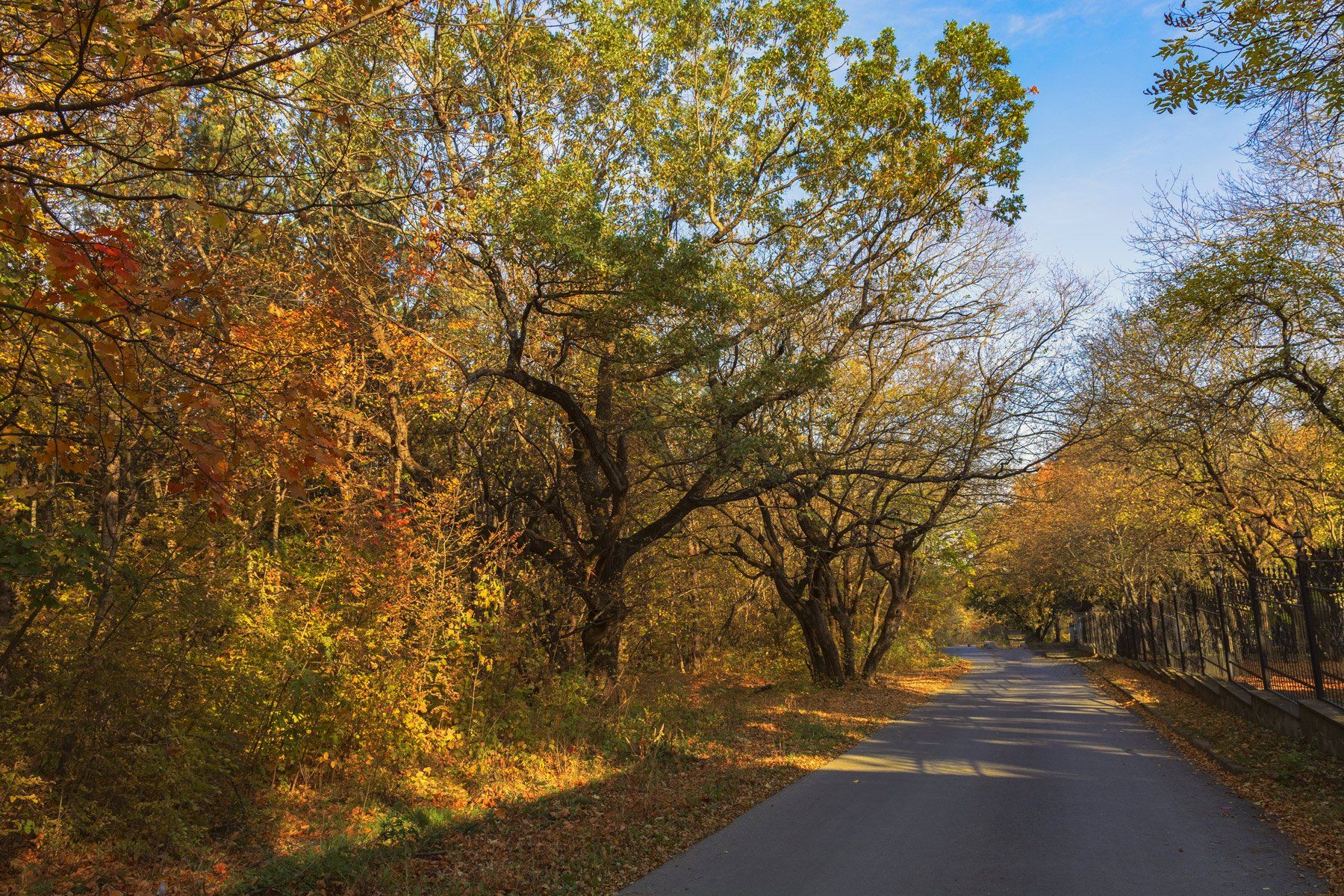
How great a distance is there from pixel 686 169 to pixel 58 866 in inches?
439

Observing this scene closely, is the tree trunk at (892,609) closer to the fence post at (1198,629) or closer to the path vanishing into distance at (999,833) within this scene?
the fence post at (1198,629)

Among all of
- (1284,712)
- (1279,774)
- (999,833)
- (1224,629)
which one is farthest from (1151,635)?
(999,833)

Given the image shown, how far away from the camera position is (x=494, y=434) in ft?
49.3

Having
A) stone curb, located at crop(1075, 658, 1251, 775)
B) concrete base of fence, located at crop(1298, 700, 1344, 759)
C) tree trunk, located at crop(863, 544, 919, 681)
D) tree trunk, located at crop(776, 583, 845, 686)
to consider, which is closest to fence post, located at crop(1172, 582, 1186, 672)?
stone curb, located at crop(1075, 658, 1251, 775)

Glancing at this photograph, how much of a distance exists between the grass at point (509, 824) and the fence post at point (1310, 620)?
21.0 feet

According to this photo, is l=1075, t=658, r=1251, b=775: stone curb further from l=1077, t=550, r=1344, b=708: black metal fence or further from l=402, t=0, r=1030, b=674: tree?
l=402, t=0, r=1030, b=674: tree

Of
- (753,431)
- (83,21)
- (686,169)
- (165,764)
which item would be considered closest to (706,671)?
(753,431)

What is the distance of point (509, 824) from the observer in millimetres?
8109

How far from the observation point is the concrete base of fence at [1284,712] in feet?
32.0

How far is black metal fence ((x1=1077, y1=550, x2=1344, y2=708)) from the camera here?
36.0ft

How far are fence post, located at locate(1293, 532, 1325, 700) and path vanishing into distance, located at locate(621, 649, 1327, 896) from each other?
6.68 feet

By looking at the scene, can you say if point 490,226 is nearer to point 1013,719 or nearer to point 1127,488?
point 1013,719

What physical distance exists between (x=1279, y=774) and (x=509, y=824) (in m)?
8.27

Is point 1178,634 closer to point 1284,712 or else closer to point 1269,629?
point 1269,629
